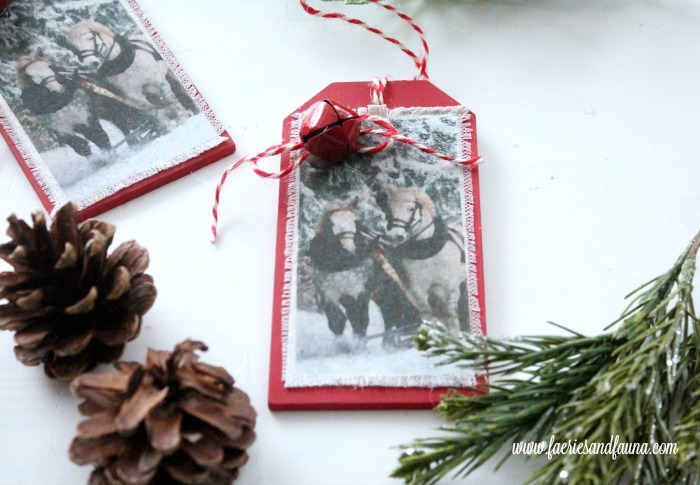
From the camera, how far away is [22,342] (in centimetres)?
61

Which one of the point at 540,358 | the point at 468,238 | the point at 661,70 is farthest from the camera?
the point at 661,70

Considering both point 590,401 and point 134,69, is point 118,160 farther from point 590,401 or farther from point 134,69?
point 590,401

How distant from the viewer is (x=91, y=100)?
784 millimetres

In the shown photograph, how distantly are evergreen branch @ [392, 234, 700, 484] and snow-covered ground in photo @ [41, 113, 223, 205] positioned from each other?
327 millimetres

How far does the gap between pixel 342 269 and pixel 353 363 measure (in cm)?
9

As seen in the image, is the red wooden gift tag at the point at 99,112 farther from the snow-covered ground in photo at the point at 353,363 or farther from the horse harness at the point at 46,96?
the snow-covered ground in photo at the point at 353,363

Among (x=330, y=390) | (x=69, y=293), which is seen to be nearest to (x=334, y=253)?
(x=330, y=390)

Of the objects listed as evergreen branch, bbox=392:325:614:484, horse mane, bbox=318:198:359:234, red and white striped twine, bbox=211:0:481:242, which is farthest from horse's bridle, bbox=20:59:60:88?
evergreen branch, bbox=392:325:614:484

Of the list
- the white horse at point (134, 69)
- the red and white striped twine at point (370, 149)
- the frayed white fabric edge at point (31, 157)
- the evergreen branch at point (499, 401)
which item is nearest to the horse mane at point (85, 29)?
the white horse at point (134, 69)

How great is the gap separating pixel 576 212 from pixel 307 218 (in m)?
0.27

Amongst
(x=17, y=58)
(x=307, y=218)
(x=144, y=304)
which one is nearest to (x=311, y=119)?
(x=307, y=218)

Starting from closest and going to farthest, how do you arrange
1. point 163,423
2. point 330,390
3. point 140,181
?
point 163,423
point 330,390
point 140,181

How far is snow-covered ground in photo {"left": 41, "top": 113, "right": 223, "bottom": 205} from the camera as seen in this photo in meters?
0.75

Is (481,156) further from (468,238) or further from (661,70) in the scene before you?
(661,70)
